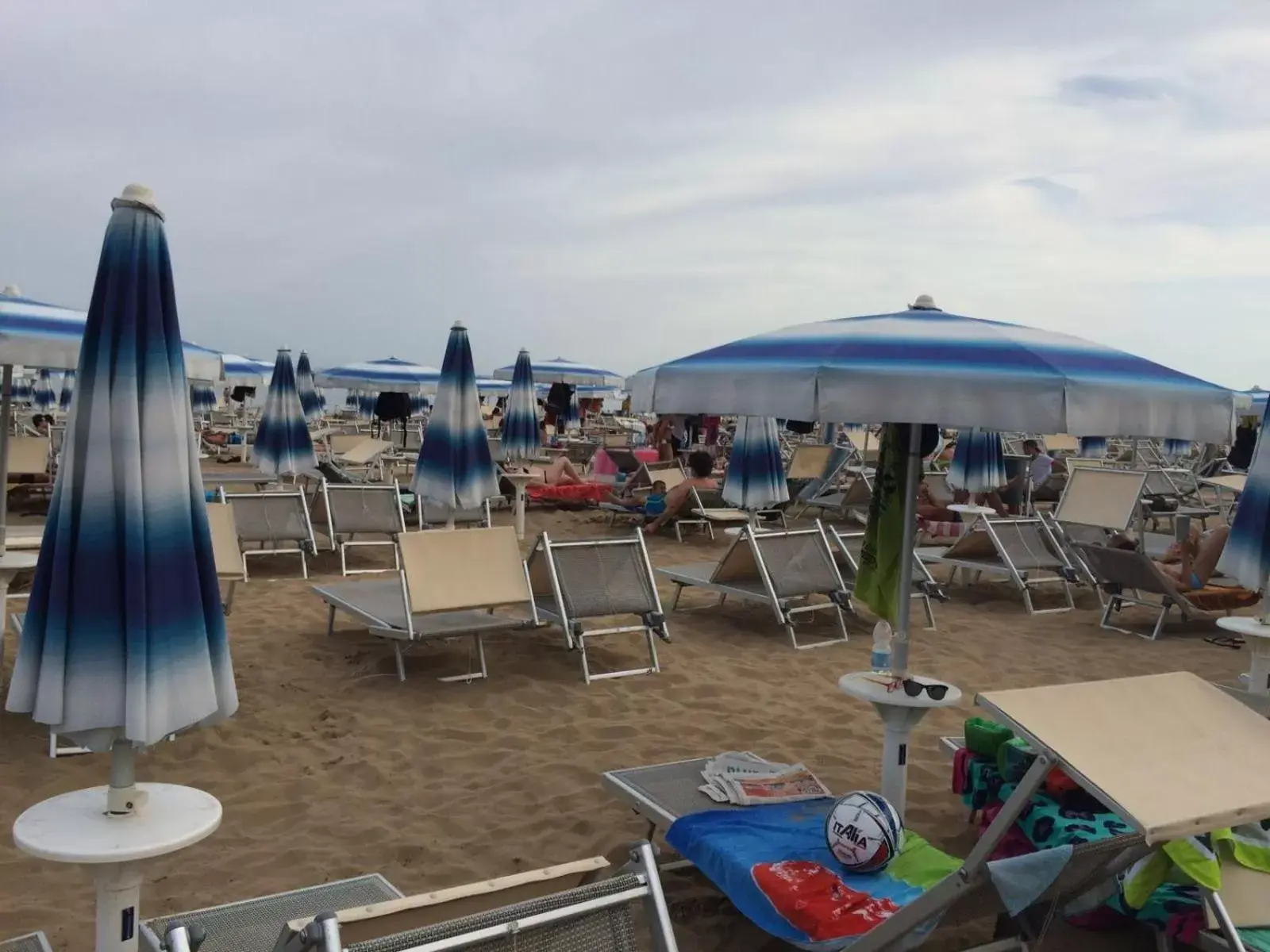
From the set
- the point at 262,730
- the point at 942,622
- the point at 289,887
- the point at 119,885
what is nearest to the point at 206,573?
the point at 119,885

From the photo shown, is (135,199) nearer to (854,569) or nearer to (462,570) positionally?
(462,570)

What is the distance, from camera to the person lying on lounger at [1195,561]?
7188mm

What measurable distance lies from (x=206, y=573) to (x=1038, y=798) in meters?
2.61

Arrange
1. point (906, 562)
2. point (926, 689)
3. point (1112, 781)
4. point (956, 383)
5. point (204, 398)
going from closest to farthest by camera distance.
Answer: point (1112, 781), point (956, 383), point (926, 689), point (906, 562), point (204, 398)

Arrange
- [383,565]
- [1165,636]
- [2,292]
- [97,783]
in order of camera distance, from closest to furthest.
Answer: [97,783]
[2,292]
[1165,636]
[383,565]

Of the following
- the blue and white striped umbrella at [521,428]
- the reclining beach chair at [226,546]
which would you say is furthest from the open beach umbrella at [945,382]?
the blue and white striped umbrella at [521,428]

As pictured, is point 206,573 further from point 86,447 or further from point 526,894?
point 526,894

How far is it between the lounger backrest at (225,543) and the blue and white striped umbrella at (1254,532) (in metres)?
5.21

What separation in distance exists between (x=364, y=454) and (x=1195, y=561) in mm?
9109

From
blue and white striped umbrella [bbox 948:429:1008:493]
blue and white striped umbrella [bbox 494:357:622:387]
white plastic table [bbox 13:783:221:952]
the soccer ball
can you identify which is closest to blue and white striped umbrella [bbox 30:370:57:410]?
blue and white striped umbrella [bbox 494:357:622:387]

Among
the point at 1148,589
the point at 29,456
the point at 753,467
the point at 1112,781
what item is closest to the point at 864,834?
the point at 1112,781

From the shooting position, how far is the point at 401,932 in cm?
184

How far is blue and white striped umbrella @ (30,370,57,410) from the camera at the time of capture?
24.0 m

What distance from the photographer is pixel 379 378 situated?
13172 mm
